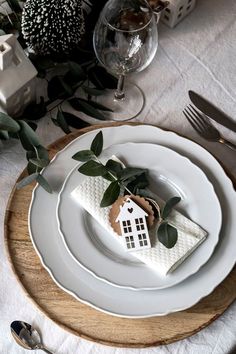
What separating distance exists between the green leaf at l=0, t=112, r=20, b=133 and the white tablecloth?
0.05m

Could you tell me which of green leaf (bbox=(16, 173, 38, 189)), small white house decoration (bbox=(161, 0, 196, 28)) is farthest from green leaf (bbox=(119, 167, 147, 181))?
small white house decoration (bbox=(161, 0, 196, 28))

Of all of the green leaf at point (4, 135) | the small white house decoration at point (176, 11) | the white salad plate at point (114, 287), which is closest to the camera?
the white salad plate at point (114, 287)

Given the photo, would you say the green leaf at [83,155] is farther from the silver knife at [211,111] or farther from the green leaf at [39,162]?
the silver knife at [211,111]

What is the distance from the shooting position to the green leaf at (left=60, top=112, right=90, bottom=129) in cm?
78

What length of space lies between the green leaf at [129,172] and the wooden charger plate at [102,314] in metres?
0.13

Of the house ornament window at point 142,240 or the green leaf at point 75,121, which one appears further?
the green leaf at point 75,121

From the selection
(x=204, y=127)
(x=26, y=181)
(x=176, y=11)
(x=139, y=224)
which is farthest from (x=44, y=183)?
(x=176, y=11)

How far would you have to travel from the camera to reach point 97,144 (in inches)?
27.3

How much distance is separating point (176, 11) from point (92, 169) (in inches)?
12.7

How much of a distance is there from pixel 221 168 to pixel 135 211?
0.14 meters

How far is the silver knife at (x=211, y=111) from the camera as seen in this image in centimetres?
80

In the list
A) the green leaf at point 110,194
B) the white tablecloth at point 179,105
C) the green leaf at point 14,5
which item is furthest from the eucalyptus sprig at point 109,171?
the green leaf at point 14,5

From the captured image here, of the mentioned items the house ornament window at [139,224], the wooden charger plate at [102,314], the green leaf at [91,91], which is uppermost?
the house ornament window at [139,224]

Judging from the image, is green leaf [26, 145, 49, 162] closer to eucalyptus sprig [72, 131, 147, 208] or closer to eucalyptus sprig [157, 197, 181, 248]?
eucalyptus sprig [72, 131, 147, 208]
